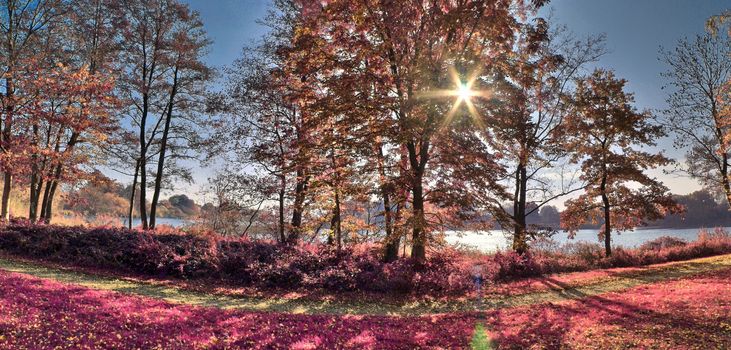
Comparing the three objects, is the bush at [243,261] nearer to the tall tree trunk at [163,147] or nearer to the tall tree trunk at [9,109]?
the tall tree trunk at [9,109]

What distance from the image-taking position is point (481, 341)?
816cm

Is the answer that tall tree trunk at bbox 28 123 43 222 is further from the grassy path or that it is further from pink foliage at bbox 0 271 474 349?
pink foliage at bbox 0 271 474 349

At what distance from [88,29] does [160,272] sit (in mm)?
21602

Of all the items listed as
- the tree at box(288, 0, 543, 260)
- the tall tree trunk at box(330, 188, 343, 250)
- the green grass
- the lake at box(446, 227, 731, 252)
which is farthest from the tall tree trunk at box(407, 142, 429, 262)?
the green grass

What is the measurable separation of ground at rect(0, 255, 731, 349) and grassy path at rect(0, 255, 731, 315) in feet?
0.12

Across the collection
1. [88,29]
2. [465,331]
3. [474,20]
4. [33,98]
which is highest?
[88,29]

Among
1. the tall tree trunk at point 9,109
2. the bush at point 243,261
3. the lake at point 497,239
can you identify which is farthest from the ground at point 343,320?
the tall tree trunk at point 9,109

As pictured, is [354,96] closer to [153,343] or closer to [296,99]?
[296,99]

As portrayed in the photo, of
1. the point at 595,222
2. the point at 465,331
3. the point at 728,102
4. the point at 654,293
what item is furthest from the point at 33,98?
the point at 728,102

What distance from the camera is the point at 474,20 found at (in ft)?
50.9

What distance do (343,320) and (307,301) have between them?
3030 mm

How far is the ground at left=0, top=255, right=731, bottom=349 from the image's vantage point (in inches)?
278

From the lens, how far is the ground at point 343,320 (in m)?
7.06

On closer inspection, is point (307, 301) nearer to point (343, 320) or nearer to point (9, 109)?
point (343, 320)
